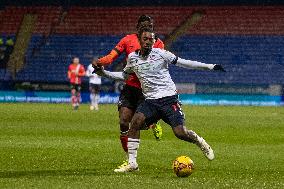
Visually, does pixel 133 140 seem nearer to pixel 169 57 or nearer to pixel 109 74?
pixel 109 74

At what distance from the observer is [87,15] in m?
59.6

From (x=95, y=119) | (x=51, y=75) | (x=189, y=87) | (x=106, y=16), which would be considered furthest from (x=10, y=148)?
(x=106, y=16)

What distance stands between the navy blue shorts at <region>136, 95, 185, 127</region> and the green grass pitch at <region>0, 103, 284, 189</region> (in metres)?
0.88

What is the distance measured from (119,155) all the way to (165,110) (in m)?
4.00

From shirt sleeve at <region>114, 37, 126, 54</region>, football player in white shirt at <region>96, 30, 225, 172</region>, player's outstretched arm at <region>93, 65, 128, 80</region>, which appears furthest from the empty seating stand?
football player in white shirt at <region>96, 30, 225, 172</region>

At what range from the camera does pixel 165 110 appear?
45.3 ft

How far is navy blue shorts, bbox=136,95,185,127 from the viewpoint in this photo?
45.3ft

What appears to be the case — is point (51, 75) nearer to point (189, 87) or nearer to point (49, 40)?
point (49, 40)

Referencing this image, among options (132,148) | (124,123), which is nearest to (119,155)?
(124,123)

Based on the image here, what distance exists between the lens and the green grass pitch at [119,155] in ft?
41.0

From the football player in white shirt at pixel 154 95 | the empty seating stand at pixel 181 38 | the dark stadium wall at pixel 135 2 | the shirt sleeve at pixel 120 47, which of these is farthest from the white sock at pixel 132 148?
the dark stadium wall at pixel 135 2

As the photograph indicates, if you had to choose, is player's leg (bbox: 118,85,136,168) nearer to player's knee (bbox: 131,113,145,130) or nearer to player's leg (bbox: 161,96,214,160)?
player's knee (bbox: 131,113,145,130)

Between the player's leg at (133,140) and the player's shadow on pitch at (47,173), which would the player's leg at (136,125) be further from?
the player's shadow on pitch at (47,173)

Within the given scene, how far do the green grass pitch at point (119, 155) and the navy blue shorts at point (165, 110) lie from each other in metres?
0.88
